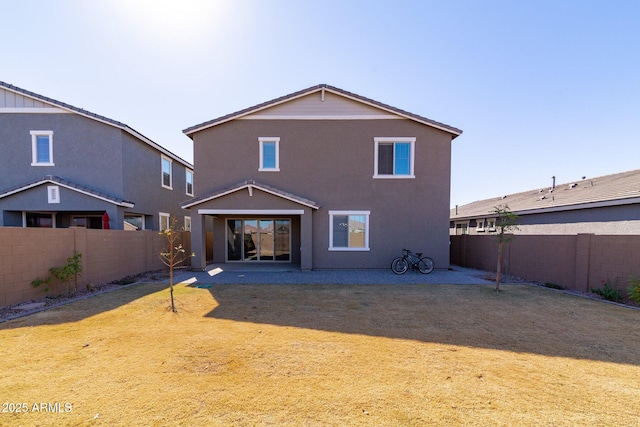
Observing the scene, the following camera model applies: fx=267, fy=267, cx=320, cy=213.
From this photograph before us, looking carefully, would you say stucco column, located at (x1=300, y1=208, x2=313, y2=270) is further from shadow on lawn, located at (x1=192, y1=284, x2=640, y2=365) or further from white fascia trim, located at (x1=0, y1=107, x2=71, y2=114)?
white fascia trim, located at (x1=0, y1=107, x2=71, y2=114)

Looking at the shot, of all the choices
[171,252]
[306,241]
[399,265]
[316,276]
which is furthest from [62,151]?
[399,265]

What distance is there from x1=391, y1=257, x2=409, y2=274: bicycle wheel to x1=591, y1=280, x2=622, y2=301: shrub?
19.0 feet

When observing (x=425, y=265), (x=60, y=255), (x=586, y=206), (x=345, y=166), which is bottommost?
(x=425, y=265)

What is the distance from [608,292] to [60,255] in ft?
50.9

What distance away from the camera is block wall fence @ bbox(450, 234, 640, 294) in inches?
299

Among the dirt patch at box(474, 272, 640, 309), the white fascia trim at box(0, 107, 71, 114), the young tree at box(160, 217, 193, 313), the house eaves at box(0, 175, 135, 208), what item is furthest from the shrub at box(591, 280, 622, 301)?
the white fascia trim at box(0, 107, 71, 114)

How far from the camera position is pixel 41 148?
41.2 feet

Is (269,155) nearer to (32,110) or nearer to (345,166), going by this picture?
(345,166)

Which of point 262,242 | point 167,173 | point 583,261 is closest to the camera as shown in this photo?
point 583,261

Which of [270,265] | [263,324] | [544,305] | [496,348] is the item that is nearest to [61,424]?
[263,324]

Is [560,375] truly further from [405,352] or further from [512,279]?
[512,279]

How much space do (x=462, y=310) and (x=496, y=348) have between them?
6.90ft

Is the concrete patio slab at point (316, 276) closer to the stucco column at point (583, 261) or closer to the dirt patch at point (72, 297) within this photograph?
the dirt patch at point (72, 297)

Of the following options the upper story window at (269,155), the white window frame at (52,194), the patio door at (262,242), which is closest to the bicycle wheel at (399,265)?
the patio door at (262,242)
